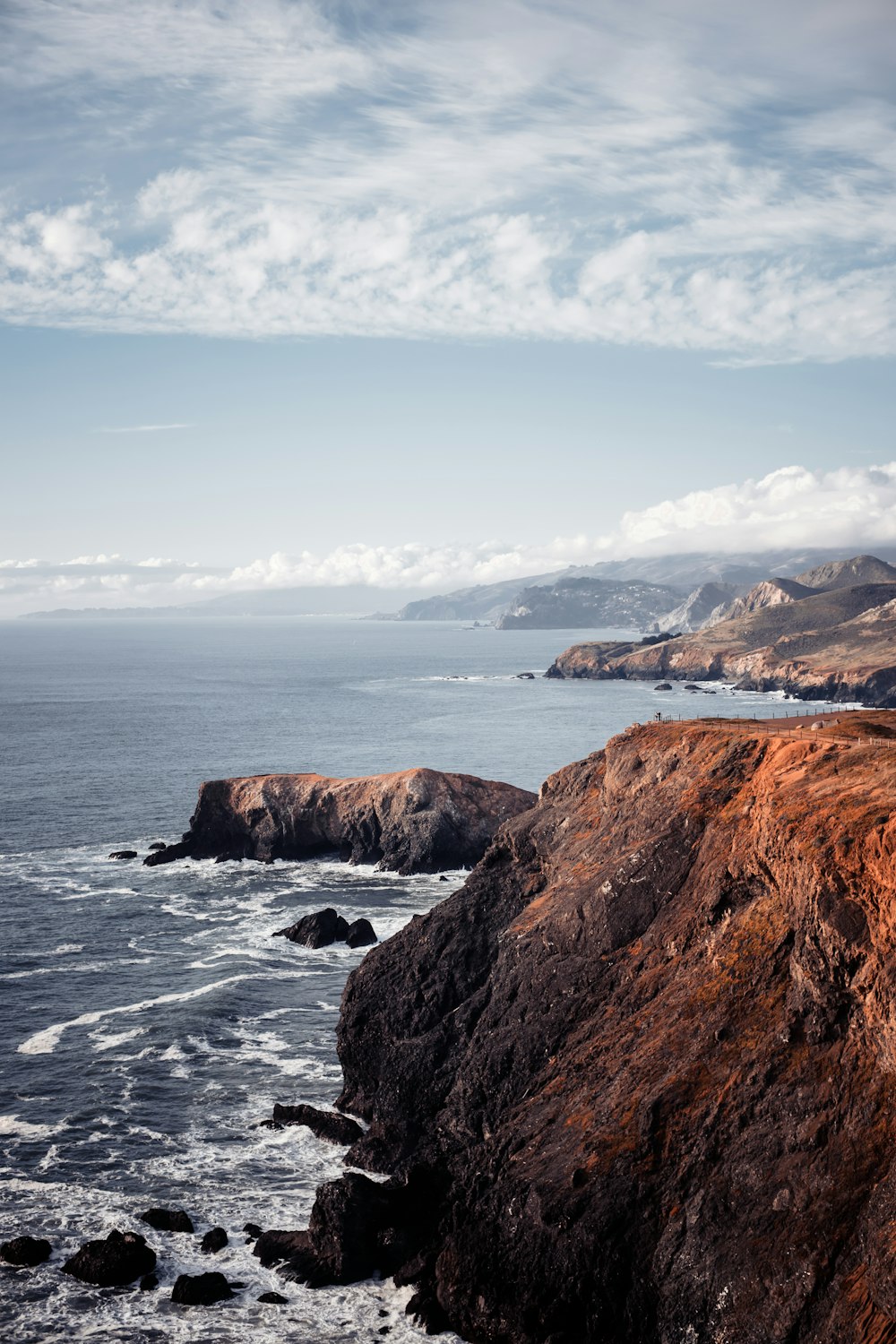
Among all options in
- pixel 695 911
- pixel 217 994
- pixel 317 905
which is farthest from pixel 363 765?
pixel 695 911

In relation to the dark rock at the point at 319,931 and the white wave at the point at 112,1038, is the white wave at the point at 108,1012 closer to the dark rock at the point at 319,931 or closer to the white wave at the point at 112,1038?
the white wave at the point at 112,1038

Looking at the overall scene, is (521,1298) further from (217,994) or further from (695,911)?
(217,994)

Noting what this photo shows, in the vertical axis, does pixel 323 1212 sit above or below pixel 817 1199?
below

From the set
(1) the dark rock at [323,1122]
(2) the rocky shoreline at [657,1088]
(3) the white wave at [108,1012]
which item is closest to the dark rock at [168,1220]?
(2) the rocky shoreline at [657,1088]

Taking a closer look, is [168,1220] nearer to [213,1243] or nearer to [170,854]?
[213,1243]

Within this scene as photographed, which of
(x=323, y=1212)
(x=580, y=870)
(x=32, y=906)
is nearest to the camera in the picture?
(x=323, y=1212)

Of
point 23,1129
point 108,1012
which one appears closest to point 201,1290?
point 23,1129

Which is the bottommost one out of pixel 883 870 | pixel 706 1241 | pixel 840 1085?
pixel 706 1241
